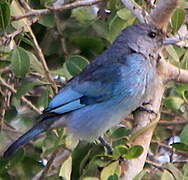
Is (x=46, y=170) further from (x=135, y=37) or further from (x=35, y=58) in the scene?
(x=135, y=37)

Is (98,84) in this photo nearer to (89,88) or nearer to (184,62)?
(89,88)

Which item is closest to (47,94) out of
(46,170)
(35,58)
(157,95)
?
(35,58)

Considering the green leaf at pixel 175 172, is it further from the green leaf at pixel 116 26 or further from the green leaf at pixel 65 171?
the green leaf at pixel 116 26

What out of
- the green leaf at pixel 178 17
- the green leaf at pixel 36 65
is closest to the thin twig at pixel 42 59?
the green leaf at pixel 36 65

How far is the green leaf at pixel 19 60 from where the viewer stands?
3641 mm

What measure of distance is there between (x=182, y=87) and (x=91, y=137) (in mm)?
663

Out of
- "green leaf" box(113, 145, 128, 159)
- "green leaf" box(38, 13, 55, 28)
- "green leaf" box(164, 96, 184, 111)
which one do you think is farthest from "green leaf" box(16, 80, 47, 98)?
"green leaf" box(113, 145, 128, 159)

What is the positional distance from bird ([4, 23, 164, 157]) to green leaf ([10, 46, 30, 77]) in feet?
0.91

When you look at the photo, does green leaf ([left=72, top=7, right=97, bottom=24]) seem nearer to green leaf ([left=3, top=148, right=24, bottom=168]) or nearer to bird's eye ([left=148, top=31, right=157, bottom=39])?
bird's eye ([left=148, top=31, right=157, bottom=39])

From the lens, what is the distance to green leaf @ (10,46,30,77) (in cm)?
364

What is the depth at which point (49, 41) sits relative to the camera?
4.72 metres

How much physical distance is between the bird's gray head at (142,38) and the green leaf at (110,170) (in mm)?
925

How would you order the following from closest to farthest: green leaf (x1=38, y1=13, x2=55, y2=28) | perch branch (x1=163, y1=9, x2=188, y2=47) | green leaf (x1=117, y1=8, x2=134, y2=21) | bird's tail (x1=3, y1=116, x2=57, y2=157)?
perch branch (x1=163, y1=9, x2=188, y2=47) < bird's tail (x1=3, y1=116, x2=57, y2=157) < green leaf (x1=117, y1=8, x2=134, y2=21) < green leaf (x1=38, y1=13, x2=55, y2=28)

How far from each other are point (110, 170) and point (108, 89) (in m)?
0.94
